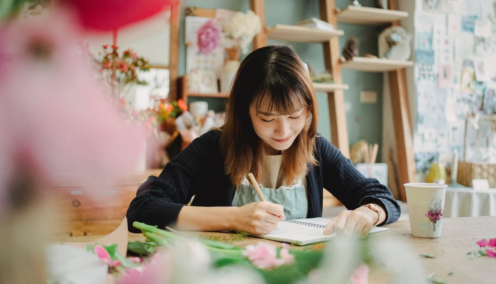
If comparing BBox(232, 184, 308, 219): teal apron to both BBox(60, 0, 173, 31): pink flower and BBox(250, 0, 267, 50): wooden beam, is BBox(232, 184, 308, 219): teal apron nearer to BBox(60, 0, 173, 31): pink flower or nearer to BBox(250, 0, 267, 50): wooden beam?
BBox(60, 0, 173, 31): pink flower

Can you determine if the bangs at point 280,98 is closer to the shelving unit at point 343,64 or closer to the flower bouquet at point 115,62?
the flower bouquet at point 115,62

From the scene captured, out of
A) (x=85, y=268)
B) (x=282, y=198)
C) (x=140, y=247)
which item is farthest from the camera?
(x=282, y=198)

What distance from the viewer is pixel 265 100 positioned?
3.73 feet

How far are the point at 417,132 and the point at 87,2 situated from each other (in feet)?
10.4

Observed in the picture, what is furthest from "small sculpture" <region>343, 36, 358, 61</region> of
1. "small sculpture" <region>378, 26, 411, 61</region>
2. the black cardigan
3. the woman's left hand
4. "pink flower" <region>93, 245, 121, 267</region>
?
"pink flower" <region>93, 245, 121, 267</region>

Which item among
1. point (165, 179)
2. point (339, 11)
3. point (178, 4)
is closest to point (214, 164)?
point (165, 179)

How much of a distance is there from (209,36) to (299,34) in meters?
0.63

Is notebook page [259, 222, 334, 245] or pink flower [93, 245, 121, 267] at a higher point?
pink flower [93, 245, 121, 267]

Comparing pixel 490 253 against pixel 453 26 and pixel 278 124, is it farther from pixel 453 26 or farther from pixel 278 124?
pixel 453 26

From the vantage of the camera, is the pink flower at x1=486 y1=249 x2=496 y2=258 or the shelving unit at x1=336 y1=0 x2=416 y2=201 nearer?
the pink flower at x1=486 y1=249 x2=496 y2=258

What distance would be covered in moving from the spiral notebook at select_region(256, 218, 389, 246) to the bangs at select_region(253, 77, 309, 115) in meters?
0.32

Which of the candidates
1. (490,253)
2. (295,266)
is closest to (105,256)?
(295,266)

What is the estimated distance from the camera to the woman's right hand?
2.78 feet

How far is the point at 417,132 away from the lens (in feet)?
9.84
